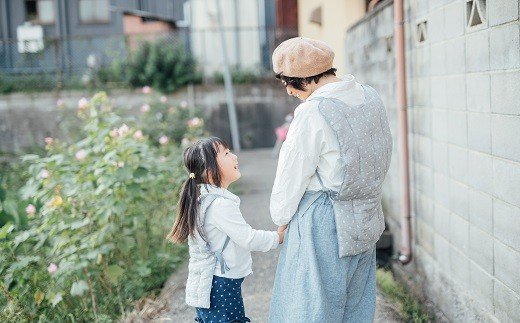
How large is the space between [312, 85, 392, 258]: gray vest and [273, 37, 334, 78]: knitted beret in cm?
14

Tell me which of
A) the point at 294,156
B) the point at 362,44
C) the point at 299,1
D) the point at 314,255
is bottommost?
the point at 314,255

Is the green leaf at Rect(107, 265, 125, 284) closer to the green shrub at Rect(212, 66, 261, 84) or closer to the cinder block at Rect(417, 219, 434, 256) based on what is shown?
the cinder block at Rect(417, 219, 434, 256)

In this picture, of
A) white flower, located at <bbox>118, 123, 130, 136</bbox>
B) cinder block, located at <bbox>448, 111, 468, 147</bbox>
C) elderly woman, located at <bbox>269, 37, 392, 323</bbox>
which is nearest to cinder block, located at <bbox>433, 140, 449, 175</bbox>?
cinder block, located at <bbox>448, 111, 468, 147</bbox>

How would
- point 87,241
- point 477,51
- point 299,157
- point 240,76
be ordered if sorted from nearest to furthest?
point 299,157 → point 477,51 → point 87,241 → point 240,76

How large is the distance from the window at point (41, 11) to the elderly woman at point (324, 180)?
1343 cm

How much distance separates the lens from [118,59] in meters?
12.0

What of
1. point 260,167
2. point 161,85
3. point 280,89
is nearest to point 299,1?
point 280,89

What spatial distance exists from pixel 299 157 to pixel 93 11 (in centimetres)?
1330

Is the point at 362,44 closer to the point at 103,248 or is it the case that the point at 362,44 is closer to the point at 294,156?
the point at 103,248

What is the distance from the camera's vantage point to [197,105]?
468 inches

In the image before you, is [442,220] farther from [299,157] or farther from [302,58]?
[302,58]

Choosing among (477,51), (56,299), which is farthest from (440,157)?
(56,299)

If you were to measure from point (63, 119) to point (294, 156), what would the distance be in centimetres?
989

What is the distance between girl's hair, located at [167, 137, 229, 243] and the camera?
113 inches
